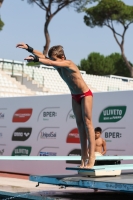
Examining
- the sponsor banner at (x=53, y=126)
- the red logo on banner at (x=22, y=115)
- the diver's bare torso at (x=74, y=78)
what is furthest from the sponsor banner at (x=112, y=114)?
the diver's bare torso at (x=74, y=78)

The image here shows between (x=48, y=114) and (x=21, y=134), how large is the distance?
117 centimetres

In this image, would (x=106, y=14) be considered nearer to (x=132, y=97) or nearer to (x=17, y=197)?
(x=132, y=97)

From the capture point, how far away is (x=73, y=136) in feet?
37.1

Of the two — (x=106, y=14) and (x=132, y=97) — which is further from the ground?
(x=106, y=14)

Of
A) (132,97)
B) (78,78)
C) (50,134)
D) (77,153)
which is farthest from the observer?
(50,134)

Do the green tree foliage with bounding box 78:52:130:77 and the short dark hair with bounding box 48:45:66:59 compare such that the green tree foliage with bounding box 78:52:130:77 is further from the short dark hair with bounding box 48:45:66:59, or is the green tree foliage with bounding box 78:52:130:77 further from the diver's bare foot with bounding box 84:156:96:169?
the diver's bare foot with bounding box 84:156:96:169

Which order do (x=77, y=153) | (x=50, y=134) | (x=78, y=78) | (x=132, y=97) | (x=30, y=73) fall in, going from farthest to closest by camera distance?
(x=30, y=73) < (x=50, y=134) < (x=77, y=153) < (x=132, y=97) < (x=78, y=78)

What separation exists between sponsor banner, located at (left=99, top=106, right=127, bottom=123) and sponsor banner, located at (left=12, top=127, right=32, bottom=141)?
2.51m

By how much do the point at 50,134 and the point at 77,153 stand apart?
3.79 ft

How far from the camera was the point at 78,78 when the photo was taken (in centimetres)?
625

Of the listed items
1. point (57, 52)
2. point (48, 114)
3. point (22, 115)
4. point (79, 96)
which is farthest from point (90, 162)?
point (22, 115)

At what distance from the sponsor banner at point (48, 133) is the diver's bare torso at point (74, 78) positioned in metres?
5.51

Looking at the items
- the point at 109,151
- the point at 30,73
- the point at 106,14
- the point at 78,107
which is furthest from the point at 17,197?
the point at 106,14

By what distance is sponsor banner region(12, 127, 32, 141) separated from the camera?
12484mm
